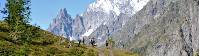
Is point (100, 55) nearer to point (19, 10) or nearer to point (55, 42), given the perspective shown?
point (55, 42)

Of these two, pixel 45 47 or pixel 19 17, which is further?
pixel 45 47

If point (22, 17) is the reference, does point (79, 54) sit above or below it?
below

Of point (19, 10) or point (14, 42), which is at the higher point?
point (19, 10)

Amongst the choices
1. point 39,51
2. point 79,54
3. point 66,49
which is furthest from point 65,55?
point 79,54

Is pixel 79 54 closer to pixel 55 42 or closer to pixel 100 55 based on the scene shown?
pixel 100 55

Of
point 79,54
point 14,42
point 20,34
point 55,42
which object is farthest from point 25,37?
point 55,42

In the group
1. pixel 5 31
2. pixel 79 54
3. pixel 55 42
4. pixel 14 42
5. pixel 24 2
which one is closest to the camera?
pixel 79 54

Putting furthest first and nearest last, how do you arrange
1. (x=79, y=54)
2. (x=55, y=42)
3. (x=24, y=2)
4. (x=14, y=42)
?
(x=55, y=42)
(x=14, y=42)
(x=24, y=2)
(x=79, y=54)

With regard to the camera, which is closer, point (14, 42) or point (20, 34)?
point (20, 34)

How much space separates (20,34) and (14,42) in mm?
10261

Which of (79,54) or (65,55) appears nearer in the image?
(79,54)

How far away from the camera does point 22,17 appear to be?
96188 mm

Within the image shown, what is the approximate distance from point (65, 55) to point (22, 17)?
60.9 feet

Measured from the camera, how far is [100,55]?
12838cm
